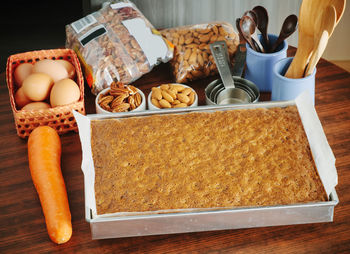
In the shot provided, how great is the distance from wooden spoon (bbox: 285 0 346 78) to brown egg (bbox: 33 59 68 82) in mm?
753

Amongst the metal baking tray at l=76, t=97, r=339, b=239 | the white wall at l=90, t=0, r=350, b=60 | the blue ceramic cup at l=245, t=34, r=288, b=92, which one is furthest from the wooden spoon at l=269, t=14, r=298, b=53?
the white wall at l=90, t=0, r=350, b=60

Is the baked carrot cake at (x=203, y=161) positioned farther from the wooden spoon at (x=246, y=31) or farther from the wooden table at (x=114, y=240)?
the wooden spoon at (x=246, y=31)

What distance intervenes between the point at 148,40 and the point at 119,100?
35cm

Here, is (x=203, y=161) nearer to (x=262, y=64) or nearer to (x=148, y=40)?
(x=262, y=64)

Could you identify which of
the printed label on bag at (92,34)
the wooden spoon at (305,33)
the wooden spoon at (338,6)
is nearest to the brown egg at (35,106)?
the printed label on bag at (92,34)

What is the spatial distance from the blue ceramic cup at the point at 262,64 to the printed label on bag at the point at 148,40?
325 millimetres

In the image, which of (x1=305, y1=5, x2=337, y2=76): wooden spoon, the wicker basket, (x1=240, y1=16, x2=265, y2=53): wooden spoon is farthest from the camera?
(x1=240, y1=16, x2=265, y2=53): wooden spoon

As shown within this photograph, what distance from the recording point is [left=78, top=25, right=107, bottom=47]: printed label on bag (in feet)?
5.11

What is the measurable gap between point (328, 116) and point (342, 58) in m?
1.79

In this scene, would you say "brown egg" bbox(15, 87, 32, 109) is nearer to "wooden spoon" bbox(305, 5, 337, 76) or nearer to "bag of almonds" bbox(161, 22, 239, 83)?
"bag of almonds" bbox(161, 22, 239, 83)

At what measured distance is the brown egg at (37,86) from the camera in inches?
52.6

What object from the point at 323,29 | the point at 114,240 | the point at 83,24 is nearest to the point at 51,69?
the point at 83,24

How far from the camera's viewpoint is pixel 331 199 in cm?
100

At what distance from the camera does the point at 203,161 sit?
1125 mm
